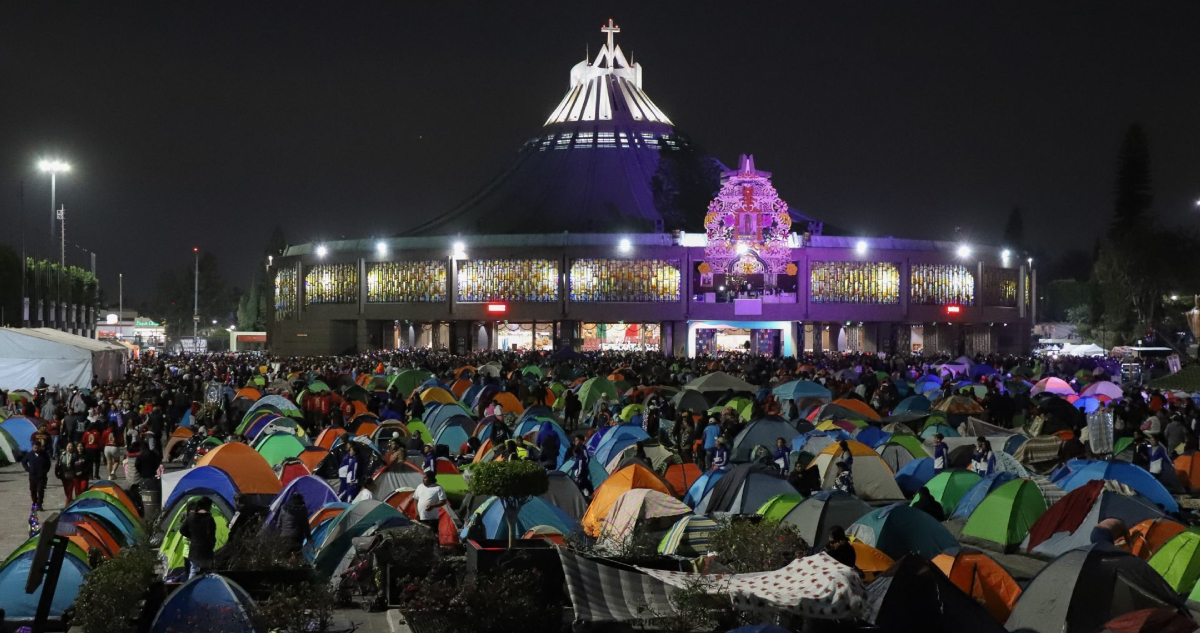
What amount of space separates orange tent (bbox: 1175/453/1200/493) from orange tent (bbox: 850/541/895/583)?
900 cm

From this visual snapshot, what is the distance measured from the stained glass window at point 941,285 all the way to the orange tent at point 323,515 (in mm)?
66094

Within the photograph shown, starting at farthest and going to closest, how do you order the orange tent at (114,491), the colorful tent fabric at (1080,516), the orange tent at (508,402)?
the orange tent at (508,402) → the orange tent at (114,491) → the colorful tent fabric at (1080,516)

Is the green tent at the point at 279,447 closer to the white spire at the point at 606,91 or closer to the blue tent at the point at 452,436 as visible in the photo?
the blue tent at the point at 452,436

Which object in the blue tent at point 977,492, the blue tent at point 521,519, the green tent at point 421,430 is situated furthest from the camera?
the green tent at point 421,430

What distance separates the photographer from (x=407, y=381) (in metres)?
35.4

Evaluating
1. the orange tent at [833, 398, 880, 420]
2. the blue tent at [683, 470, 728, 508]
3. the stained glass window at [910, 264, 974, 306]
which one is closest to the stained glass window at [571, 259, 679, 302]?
the stained glass window at [910, 264, 974, 306]

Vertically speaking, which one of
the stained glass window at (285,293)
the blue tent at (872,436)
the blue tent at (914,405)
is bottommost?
the blue tent at (872,436)

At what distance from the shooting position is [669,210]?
80938mm

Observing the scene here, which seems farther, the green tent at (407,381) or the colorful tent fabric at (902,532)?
the green tent at (407,381)

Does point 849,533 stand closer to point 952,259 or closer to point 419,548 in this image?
point 419,548

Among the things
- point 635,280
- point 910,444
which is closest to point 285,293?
point 635,280

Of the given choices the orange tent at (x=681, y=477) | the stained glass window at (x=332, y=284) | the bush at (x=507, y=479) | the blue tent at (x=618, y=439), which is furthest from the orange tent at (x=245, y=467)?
the stained glass window at (x=332, y=284)

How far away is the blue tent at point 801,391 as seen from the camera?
30.5 m

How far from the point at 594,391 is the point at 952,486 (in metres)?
15.3
